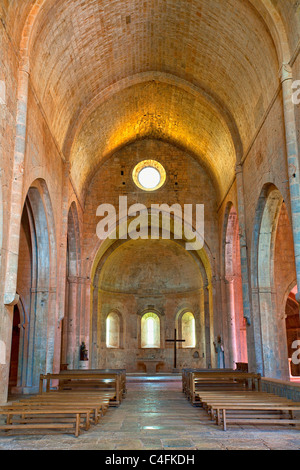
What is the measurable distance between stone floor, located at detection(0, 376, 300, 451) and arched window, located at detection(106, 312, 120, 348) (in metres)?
20.0

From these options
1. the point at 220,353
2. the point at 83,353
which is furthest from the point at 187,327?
the point at 83,353

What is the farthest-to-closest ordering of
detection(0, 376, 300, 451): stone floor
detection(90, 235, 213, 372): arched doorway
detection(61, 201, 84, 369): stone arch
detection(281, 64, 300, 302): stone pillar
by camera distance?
1. detection(90, 235, 213, 372): arched doorway
2. detection(61, 201, 84, 369): stone arch
3. detection(281, 64, 300, 302): stone pillar
4. detection(0, 376, 300, 451): stone floor

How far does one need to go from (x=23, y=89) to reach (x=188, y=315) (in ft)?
73.0

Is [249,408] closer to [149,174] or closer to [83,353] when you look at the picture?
[83,353]

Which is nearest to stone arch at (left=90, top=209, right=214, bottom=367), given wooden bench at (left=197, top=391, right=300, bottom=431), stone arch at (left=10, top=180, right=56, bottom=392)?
stone arch at (left=10, top=180, right=56, bottom=392)

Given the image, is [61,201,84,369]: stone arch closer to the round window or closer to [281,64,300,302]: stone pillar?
the round window

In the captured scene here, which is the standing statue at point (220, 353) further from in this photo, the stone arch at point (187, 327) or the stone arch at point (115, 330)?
the stone arch at point (115, 330)

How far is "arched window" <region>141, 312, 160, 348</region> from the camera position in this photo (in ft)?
101

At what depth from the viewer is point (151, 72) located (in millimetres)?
19156

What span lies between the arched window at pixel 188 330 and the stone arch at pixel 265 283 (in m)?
14.4

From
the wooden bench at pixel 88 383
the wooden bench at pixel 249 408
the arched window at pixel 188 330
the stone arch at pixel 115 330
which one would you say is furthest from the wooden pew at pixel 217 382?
the stone arch at pixel 115 330

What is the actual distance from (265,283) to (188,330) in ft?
50.3
